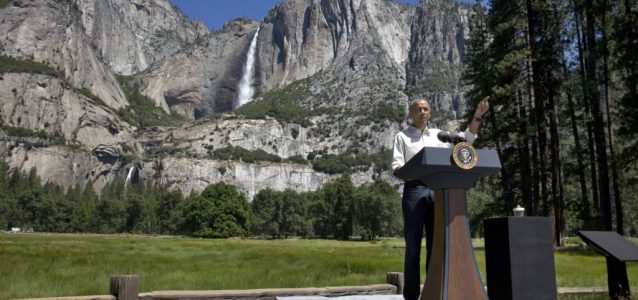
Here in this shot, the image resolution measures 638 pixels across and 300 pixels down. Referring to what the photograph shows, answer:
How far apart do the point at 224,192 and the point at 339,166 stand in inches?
3592

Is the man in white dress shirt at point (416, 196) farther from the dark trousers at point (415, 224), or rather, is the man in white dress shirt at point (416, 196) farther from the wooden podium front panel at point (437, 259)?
the wooden podium front panel at point (437, 259)

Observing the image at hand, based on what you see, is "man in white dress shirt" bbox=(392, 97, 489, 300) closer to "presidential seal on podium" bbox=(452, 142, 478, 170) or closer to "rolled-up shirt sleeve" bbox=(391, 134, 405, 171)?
"rolled-up shirt sleeve" bbox=(391, 134, 405, 171)

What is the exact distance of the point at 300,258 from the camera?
19.3m

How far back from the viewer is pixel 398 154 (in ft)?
18.6

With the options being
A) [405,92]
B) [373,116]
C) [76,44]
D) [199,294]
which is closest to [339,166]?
[373,116]

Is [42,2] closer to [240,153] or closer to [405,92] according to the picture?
[240,153]

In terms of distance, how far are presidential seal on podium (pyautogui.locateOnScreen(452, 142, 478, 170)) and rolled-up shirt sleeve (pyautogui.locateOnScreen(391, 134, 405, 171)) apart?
0.87m

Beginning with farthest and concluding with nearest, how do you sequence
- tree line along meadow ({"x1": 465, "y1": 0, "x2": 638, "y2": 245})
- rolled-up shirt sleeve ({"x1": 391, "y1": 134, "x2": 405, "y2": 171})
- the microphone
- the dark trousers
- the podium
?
tree line along meadow ({"x1": 465, "y1": 0, "x2": 638, "y2": 245}) < rolled-up shirt sleeve ({"x1": 391, "y1": 134, "x2": 405, "y2": 171}) < the dark trousers < the microphone < the podium

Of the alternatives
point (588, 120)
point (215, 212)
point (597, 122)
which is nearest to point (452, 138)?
point (597, 122)

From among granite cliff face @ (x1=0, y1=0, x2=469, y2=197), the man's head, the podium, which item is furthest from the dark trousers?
granite cliff face @ (x1=0, y1=0, x2=469, y2=197)

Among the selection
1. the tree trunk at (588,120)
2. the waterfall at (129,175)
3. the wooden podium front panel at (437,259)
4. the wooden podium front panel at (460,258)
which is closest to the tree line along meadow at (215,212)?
the waterfall at (129,175)

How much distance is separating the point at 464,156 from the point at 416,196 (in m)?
0.80

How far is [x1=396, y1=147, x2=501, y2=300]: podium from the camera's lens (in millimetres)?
4709

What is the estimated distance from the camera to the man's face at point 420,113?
565cm
